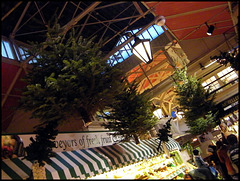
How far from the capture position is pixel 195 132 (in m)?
10.2

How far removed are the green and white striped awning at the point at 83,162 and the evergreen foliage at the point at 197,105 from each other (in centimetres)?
279

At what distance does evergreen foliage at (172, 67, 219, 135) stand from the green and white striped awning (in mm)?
2791

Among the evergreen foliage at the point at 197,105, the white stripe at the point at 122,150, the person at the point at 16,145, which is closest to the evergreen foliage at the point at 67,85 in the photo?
the person at the point at 16,145

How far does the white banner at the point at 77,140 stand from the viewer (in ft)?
20.0

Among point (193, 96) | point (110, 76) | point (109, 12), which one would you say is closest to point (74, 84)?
point (110, 76)

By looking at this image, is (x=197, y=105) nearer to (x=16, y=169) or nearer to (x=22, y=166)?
(x=22, y=166)

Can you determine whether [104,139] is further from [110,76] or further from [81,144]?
[110,76]

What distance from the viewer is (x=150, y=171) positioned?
267 inches

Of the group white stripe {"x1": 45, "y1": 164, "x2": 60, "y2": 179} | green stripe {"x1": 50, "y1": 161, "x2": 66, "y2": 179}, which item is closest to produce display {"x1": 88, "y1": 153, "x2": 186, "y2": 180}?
green stripe {"x1": 50, "y1": 161, "x2": 66, "y2": 179}

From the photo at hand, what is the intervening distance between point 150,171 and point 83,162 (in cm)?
219

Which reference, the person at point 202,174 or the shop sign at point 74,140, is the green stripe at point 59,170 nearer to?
the shop sign at point 74,140

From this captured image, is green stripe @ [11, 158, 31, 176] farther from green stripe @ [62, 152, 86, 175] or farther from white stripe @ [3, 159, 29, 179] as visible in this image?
green stripe @ [62, 152, 86, 175]

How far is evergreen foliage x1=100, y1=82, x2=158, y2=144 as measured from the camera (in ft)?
23.4

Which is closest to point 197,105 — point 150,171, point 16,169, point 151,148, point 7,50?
point 151,148
